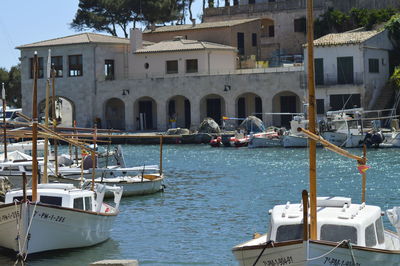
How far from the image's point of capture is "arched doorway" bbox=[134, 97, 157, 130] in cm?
7200

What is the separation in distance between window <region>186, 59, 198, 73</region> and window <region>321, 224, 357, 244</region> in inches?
2073

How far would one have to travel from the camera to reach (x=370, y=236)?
16328 millimetres

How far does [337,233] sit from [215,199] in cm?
1761

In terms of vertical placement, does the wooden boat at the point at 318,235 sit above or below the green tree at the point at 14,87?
below

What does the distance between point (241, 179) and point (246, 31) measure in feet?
119

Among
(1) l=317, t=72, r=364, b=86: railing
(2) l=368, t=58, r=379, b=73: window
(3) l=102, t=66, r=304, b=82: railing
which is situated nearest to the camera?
(1) l=317, t=72, r=364, b=86: railing

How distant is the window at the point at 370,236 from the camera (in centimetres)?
1619

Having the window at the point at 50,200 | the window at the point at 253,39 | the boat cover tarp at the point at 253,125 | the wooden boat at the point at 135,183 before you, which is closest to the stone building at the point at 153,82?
A: the boat cover tarp at the point at 253,125

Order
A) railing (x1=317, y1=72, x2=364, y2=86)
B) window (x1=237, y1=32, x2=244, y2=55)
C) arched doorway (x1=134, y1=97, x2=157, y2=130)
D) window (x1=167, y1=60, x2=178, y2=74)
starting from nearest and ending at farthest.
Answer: railing (x1=317, y1=72, x2=364, y2=86)
window (x1=167, y1=60, x2=178, y2=74)
arched doorway (x1=134, y1=97, x2=157, y2=130)
window (x1=237, y1=32, x2=244, y2=55)

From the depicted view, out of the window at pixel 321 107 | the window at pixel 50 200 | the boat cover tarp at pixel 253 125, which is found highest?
the window at pixel 321 107

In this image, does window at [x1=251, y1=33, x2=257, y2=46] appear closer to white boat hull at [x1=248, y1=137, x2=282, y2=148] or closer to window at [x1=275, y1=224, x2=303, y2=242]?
white boat hull at [x1=248, y1=137, x2=282, y2=148]

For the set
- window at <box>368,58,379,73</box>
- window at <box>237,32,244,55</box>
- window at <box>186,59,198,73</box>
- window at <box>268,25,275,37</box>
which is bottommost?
window at <box>368,58,379,73</box>

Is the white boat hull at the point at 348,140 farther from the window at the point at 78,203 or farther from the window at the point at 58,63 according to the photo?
the window at the point at 78,203

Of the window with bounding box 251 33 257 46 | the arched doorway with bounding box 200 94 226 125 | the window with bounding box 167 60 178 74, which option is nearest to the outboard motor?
the arched doorway with bounding box 200 94 226 125
